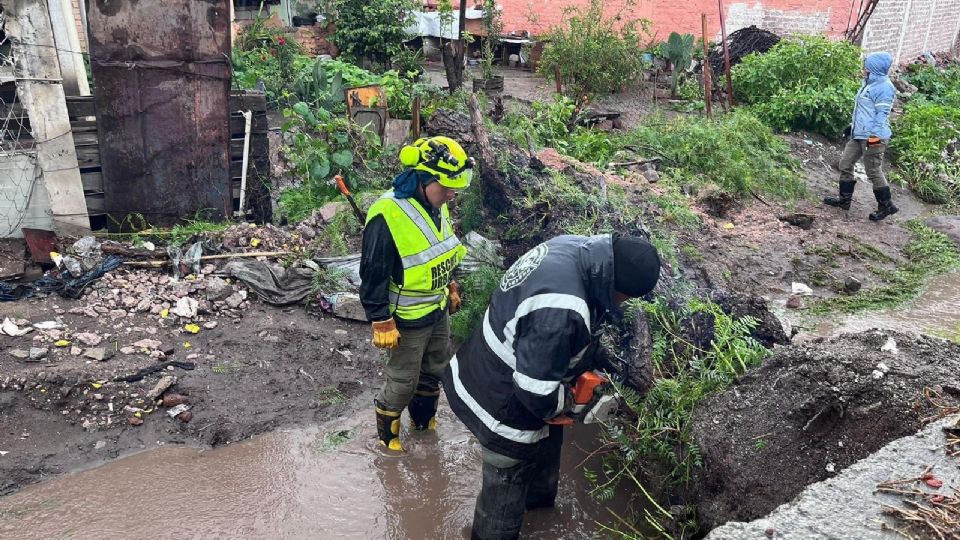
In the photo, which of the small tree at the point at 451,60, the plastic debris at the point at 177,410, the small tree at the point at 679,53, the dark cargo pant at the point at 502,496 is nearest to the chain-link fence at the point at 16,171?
the plastic debris at the point at 177,410

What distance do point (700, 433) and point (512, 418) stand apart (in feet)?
3.13

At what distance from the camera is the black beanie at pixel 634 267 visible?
2.77 m

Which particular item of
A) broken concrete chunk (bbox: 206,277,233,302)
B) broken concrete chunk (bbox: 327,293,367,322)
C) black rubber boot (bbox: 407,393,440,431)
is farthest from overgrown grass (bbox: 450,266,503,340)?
broken concrete chunk (bbox: 206,277,233,302)

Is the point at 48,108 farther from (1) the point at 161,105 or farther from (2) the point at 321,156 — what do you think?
(2) the point at 321,156

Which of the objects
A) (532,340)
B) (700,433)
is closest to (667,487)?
(700,433)

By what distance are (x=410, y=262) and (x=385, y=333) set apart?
0.40 m

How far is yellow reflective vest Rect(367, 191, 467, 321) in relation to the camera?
11.9ft

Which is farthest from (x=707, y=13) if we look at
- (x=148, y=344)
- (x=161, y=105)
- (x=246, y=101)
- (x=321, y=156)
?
(x=148, y=344)

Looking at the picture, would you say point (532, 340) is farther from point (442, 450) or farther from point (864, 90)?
point (864, 90)

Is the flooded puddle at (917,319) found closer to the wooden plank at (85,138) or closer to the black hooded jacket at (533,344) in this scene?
the black hooded jacket at (533,344)

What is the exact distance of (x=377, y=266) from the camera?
3639 mm

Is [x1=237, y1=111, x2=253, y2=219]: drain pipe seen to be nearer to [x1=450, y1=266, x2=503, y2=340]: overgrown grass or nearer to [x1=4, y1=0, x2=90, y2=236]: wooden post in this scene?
[x1=4, y1=0, x2=90, y2=236]: wooden post

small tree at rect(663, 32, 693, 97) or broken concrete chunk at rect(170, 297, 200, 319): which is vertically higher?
small tree at rect(663, 32, 693, 97)

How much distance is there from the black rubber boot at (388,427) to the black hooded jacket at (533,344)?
0.89m
